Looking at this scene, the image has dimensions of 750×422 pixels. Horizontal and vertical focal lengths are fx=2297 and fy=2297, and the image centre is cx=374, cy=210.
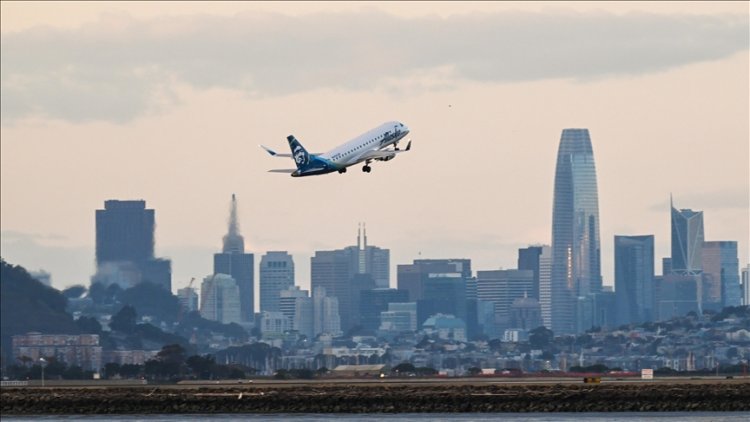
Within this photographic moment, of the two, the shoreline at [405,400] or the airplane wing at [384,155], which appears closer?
the shoreline at [405,400]

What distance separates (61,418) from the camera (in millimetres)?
145000

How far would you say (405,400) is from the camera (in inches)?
5846

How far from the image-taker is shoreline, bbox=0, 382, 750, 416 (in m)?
145

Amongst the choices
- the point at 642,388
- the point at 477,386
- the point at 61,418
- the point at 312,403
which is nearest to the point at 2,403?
the point at 61,418

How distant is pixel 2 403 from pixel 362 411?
2468 centimetres

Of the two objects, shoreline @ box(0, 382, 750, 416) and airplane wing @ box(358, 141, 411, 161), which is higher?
airplane wing @ box(358, 141, 411, 161)

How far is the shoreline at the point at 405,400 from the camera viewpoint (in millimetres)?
145375

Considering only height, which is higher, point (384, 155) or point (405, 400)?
point (384, 155)

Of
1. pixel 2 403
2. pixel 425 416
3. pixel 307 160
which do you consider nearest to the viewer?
pixel 425 416

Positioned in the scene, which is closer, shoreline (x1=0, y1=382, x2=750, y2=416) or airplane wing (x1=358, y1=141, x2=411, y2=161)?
shoreline (x1=0, y1=382, x2=750, y2=416)

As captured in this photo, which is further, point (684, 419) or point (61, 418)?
point (61, 418)

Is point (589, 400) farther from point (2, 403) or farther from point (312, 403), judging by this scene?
point (2, 403)

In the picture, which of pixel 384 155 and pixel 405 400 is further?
pixel 384 155

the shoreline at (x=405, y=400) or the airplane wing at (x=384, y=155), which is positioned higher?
the airplane wing at (x=384, y=155)
